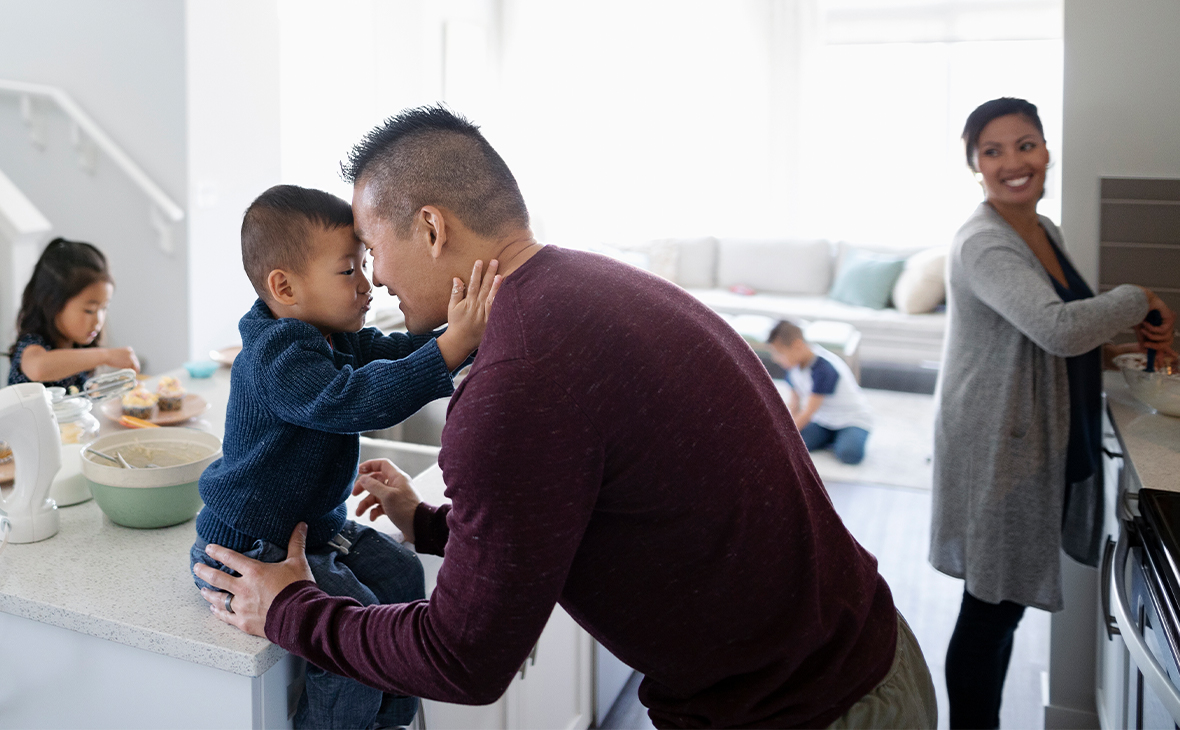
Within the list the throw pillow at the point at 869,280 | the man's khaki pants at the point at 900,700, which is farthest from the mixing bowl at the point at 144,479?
the throw pillow at the point at 869,280

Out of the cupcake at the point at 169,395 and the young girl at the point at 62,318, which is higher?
the young girl at the point at 62,318

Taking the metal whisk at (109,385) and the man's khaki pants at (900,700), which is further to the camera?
the metal whisk at (109,385)

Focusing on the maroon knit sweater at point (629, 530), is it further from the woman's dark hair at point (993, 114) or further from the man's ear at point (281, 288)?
the woman's dark hair at point (993, 114)

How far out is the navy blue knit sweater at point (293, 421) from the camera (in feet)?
3.64

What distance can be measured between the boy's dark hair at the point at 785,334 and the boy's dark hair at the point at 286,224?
3.36 metres

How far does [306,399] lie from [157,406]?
1.05 metres

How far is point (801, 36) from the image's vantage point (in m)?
6.71

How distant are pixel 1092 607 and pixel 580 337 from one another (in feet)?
5.97

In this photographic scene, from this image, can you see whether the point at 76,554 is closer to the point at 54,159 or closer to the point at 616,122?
the point at 54,159

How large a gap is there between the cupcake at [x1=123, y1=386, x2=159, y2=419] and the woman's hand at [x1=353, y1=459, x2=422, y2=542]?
757 millimetres

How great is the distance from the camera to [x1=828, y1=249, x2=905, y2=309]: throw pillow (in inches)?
237

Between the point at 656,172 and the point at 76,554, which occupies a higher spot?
the point at 656,172

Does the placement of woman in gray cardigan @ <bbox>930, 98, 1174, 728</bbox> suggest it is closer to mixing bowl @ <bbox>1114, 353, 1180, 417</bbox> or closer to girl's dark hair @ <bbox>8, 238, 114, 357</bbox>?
mixing bowl @ <bbox>1114, 353, 1180, 417</bbox>

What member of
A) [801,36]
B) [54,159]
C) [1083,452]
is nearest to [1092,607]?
[1083,452]
